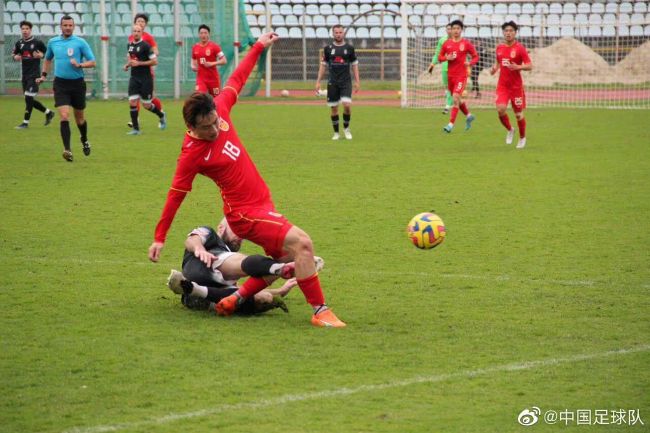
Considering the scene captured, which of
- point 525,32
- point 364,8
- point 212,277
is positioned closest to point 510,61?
point 212,277

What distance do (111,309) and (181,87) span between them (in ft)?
93.5

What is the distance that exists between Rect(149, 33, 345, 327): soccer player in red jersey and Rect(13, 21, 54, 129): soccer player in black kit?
1634cm

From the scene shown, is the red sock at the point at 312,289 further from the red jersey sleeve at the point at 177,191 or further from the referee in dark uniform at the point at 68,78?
the referee in dark uniform at the point at 68,78

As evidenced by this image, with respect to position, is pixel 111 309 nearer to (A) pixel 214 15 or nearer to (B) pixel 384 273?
(B) pixel 384 273

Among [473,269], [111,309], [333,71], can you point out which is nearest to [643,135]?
[333,71]

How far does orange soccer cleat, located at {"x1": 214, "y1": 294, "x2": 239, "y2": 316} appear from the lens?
7.43m

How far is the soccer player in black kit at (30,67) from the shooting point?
2286cm

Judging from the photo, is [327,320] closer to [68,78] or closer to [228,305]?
[228,305]

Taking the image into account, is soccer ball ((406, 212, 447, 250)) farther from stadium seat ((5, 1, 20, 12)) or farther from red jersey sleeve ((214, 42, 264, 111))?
stadium seat ((5, 1, 20, 12))

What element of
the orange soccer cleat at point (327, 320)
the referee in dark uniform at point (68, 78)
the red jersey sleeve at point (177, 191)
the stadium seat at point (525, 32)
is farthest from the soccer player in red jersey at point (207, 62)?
the stadium seat at point (525, 32)

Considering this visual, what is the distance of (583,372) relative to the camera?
607 cm

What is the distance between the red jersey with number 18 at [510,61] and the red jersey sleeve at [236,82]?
12427mm

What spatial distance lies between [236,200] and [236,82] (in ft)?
3.51

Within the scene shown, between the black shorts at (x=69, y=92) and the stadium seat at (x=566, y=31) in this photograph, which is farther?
the stadium seat at (x=566, y=31)
